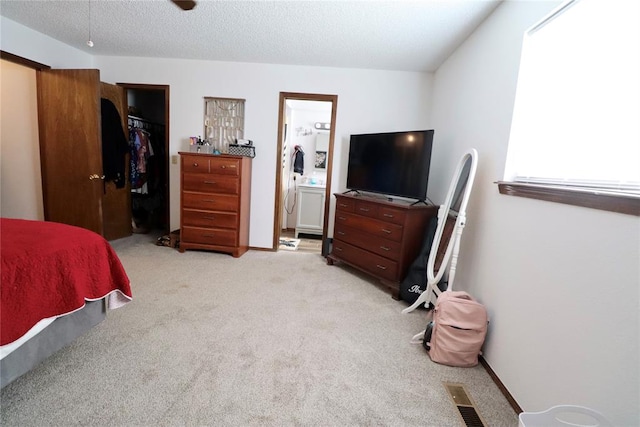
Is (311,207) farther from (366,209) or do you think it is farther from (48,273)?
(48,273)

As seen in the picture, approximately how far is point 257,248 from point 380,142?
2098mm

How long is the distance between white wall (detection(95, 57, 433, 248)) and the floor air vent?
252 cm

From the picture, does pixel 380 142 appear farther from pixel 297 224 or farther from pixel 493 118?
pixel 297 224

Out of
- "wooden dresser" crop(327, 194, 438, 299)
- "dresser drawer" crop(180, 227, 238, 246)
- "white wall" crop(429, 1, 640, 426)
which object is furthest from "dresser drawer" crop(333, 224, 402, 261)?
"dresser drawer" crop(180, 227, 238, 246)

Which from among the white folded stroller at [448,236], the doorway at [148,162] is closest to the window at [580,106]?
the white folded stroller at [448,236]

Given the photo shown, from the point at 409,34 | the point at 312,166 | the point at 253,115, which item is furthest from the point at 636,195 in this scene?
the point at 312,166

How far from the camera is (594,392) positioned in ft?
3.25

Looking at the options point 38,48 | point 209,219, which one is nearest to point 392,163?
point 209,219

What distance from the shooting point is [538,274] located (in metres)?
1.32

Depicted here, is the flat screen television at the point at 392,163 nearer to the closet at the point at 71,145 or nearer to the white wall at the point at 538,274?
the white wall at the point at 538,274

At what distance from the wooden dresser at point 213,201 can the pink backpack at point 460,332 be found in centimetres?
242

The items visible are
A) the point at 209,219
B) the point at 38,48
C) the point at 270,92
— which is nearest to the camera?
the point at 38,48

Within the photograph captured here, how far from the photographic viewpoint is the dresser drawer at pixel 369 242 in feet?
8.54

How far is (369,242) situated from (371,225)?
18cm
